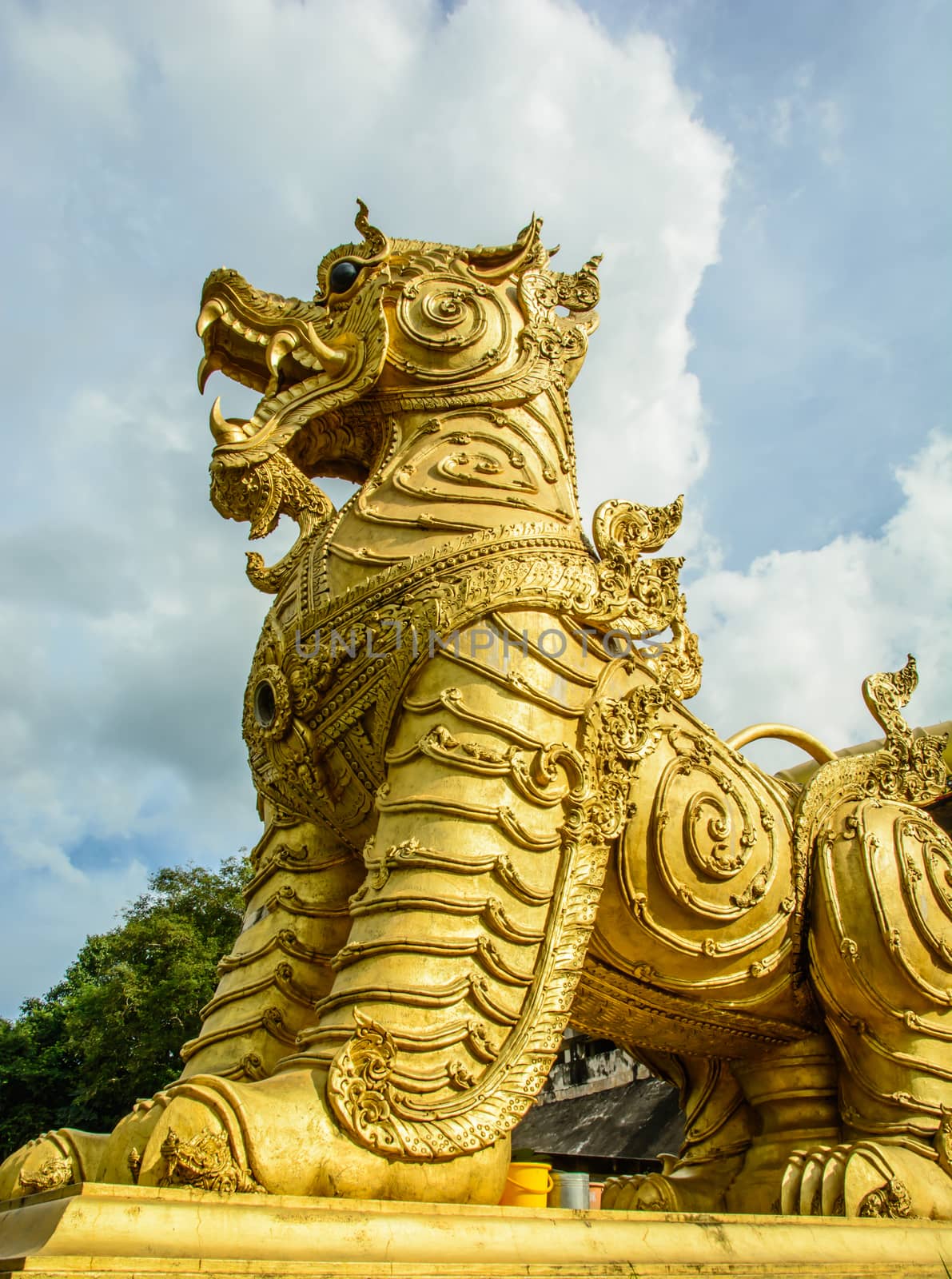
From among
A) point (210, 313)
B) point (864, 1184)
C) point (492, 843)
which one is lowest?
point (864, 1184)

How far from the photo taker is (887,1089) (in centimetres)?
434

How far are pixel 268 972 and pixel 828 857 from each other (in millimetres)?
2455

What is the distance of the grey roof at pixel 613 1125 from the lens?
13.0 m

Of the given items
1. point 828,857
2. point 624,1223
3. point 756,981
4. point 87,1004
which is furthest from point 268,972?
point 87,1004

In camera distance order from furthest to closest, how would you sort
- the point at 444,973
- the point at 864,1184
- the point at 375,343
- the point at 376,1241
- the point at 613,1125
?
the point at 613,1125
the point at 375,343
the point at 864,1184
the point at 444,973
the point at 376,1241

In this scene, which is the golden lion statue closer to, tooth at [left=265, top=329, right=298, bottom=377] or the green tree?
tooth at [left=265, top=329, right=298, bottom=377]

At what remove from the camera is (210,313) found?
4930 mm

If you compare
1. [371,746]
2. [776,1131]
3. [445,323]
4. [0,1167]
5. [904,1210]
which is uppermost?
[445,323]

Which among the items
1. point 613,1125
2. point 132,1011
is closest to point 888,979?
point 613,1125

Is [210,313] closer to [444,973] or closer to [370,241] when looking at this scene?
[370,241]

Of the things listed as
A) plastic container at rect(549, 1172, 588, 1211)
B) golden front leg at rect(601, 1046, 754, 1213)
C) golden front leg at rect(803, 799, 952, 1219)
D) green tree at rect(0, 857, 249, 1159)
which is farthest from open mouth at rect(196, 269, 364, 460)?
green tree at rect(0, 857, 249, 1159)

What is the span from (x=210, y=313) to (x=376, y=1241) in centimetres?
400

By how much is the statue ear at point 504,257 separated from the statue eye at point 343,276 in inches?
21.6

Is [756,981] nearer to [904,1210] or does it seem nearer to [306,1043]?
[904,1210]
